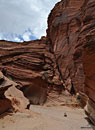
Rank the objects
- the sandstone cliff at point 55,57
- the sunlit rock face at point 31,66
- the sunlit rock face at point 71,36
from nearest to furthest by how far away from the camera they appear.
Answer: the sunlit rock face at point 71,36 → the sandstone cliff at point 55,57 → the sunlit rock face at point 31,66

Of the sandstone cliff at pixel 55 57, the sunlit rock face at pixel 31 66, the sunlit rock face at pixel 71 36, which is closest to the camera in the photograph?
the sunlit rock face at pixel 71 36

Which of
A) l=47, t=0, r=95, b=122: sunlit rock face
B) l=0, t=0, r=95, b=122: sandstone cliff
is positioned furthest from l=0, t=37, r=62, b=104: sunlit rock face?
l=47, t=0, r=95, b=122: sunlit rock face

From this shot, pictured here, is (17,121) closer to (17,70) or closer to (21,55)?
(17,70)

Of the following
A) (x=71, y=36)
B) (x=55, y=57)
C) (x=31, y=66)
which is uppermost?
(x=71, y=36)

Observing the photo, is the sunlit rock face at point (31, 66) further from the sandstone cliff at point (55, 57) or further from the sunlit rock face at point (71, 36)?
the sunlit rock face at point (71, 36)

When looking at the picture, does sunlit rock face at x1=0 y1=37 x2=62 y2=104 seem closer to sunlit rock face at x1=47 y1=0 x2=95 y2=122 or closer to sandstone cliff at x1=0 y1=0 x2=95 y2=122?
sandstone cliff at x1=0 y1=0 x2=95 y2=122

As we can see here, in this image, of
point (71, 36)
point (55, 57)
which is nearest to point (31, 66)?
point (55, 57)

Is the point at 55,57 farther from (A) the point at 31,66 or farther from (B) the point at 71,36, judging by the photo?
(A) the point at 31,66

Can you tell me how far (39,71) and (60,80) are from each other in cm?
342

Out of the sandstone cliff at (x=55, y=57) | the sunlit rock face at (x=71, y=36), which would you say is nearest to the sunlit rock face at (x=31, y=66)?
the sandstone cliff at (x=55, y=57)

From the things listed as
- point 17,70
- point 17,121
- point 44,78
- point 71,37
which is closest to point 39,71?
point 44,78

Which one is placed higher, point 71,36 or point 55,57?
point 71,36

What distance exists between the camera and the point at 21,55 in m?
22.3

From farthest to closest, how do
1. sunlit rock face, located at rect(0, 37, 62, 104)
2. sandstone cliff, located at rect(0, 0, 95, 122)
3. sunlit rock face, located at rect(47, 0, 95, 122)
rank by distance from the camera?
1. sunlit rock face, located at rect(0, 37, 62, 104)
2. sandstone cliff, located at rect(0, 0, 95, 122)
3. sunlit rock face, located at rect(47, 0, 95, 122)
